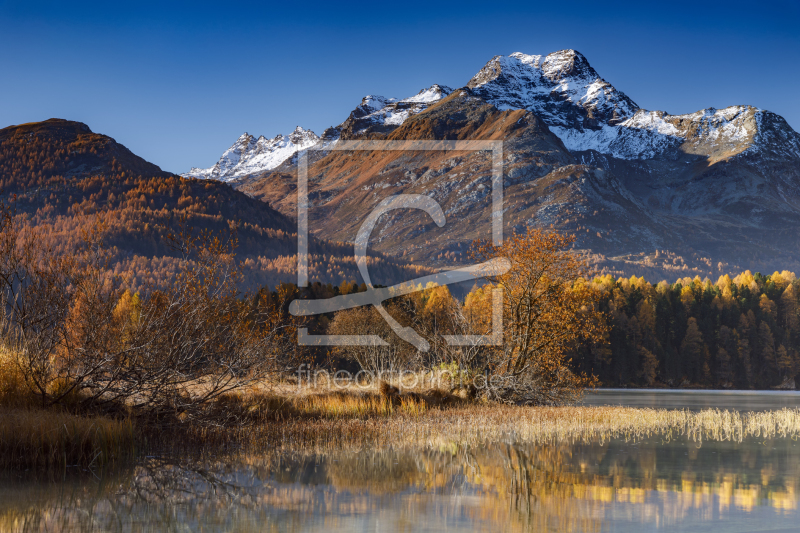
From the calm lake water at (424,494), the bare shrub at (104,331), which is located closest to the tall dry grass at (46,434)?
the bare shrub at (104,331)

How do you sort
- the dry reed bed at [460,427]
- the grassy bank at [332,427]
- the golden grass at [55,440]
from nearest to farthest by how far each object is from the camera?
the golden grass at [55,440], the grassy bank at [332,427], the dry reed bed at [460,427]

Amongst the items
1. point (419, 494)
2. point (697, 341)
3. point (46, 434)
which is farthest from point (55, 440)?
point (697, 341)

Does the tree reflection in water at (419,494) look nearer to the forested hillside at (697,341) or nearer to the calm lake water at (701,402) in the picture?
the calm lake water at (701,402)

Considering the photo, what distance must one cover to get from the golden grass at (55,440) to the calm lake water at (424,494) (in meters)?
0.93

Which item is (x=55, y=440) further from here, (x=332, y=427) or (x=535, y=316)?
(x=535, y=316)

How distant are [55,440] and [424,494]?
8061 mm

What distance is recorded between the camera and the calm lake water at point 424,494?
1104 cm

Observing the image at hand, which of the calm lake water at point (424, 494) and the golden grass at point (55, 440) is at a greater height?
the golden grass at point (55, 440)

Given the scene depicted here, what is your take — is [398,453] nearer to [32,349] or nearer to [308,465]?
[308,465]

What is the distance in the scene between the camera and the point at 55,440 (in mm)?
15273

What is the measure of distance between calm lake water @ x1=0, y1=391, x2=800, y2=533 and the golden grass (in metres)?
0.93

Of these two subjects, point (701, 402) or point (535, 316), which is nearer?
point (535, 316)

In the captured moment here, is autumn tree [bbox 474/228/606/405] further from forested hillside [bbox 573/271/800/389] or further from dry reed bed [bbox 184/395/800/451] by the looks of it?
forested hillside [bbox 573/271/800/389]

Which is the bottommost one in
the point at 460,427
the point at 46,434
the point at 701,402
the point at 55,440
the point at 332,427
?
the point at 701,402
